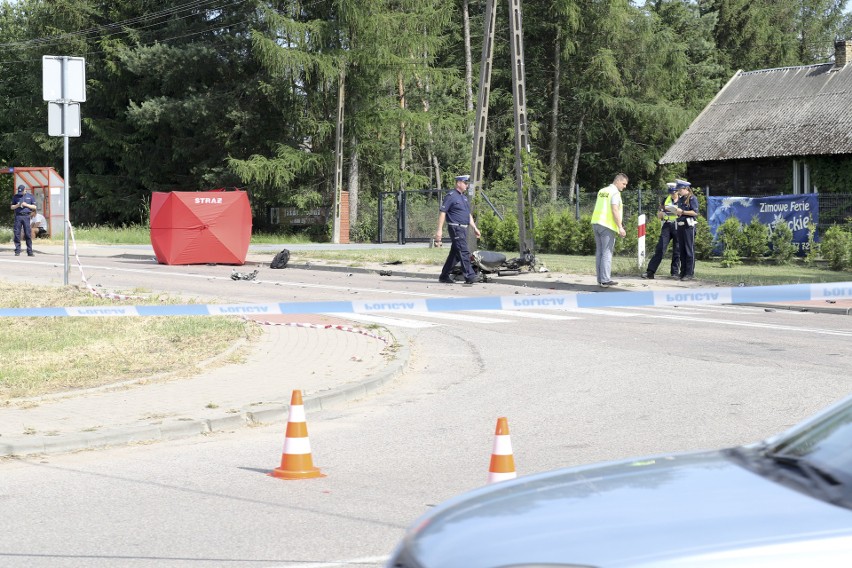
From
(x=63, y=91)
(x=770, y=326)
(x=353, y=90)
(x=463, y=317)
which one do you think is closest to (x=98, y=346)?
(x=463, y=317)

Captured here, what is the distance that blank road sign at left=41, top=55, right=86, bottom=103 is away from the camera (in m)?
16.5

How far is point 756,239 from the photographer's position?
1013 inches

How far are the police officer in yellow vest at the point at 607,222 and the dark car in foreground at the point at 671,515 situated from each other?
49.3 ft

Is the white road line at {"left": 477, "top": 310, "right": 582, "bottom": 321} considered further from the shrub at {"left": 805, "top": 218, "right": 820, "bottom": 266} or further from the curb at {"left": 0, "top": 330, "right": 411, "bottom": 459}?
the shrub at {"left": 805, "top": 218, "right": 820, "bottom": 266}

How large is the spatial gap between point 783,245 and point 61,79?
16126mm

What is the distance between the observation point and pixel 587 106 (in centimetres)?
5612

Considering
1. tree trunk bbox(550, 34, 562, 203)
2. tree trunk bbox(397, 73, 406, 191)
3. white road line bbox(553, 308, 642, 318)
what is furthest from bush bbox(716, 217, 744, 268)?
tree trunk bbox(550, 34, 562, 203)

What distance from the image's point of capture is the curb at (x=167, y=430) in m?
7.49

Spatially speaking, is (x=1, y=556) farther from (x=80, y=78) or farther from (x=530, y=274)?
(x=530, y=274)

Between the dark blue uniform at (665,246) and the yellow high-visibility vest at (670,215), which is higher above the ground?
the yellow high-visibility vest at (670,215)

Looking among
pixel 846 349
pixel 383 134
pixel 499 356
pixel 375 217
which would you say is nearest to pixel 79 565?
pixel 499 356

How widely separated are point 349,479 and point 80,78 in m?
11.8

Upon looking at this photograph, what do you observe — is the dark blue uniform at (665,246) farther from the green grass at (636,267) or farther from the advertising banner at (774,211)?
the advertising banner at (774,211)

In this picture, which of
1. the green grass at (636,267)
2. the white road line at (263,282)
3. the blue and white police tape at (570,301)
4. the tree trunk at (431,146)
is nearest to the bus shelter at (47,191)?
the green grass at (636,267)
